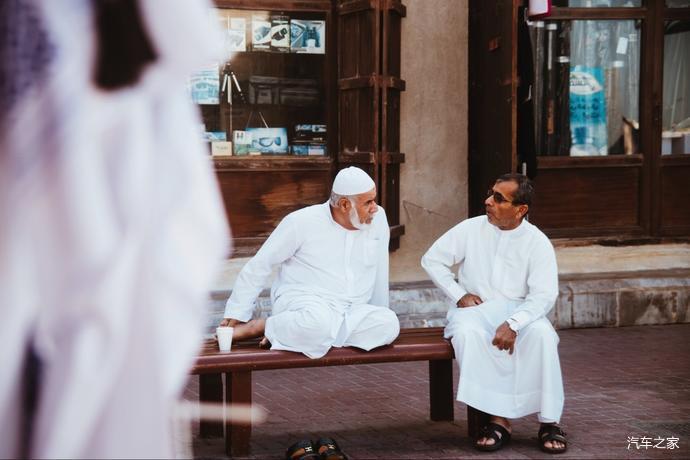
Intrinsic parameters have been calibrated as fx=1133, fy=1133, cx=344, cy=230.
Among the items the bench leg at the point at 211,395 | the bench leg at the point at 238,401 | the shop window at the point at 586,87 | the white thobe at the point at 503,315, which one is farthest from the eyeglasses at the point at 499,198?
the shop window at the point at 586,87

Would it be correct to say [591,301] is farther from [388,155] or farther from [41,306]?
[41,306]

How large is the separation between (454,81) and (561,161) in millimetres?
1193

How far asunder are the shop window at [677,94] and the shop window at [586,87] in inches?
12.2

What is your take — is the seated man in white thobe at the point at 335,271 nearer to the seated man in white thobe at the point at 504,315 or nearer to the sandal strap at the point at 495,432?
the seated man in white thobe at the point at 504,315

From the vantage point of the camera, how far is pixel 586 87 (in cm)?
1005

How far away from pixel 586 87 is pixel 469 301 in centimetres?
454

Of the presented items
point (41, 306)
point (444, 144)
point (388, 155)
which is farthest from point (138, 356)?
point (444, 144)

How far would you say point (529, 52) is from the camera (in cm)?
897

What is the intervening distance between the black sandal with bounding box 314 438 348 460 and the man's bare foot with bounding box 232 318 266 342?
0.69 m

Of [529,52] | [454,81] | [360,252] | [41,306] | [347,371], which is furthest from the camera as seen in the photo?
[454,81]

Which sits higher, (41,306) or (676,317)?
(41,306)

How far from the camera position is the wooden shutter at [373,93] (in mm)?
8961

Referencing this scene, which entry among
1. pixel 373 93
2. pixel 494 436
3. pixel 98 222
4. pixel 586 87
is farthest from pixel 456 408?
pixel 98 222

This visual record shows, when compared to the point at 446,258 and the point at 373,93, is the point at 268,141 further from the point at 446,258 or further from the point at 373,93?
the point at 446,258
